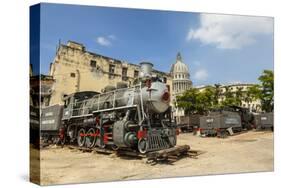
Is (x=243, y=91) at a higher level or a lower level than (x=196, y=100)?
higher

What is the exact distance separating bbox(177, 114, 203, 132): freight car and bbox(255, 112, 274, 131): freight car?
195cm

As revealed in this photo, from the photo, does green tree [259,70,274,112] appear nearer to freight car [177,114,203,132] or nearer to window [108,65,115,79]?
freight car [177,114,203,132]

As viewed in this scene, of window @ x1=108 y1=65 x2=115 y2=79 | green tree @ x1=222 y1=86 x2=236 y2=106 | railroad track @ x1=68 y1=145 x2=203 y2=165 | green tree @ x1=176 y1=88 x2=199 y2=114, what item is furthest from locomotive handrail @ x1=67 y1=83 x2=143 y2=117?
green tree @ x1=222 y1=86 x2=236 y2=106

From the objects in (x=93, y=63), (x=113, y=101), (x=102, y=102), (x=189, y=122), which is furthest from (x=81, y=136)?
(x=189, y=122)

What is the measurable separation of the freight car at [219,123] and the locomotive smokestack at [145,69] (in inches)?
111

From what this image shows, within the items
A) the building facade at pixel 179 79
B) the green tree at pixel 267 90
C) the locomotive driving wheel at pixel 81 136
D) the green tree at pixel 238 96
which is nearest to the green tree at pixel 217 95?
the green tree at pixel 238 96

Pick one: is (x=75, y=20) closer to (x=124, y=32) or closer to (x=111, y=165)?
(x=124, y=32)

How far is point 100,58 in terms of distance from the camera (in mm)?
13344

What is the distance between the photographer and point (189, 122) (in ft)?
48.6

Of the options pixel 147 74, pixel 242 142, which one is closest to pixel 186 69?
pixel 147 74

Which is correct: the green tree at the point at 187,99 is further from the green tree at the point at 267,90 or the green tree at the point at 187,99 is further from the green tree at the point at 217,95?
the green tree at the point at 267,90

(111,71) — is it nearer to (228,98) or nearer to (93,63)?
(93,63)

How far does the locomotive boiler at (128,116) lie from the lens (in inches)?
542

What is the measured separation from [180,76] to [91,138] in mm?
3366
